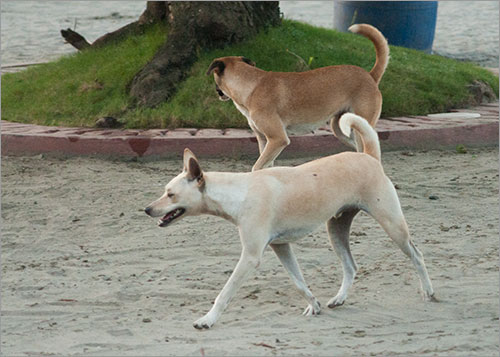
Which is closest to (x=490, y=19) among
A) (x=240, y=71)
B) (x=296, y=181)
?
(x=240, y=71)

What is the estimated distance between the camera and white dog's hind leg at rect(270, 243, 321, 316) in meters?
4.63

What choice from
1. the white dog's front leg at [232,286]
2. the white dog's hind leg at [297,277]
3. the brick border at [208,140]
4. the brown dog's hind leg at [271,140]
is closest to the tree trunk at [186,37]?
the brick border at [208,140]

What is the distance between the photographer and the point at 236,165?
7.78 metres

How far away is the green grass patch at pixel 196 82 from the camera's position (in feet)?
28.8

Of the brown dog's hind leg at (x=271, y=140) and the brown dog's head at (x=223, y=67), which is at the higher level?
the brown dog's head at (x=223, y=67)

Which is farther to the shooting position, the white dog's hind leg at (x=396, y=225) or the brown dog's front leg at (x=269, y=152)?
the brown dog's front leg at (x=269, y=152)

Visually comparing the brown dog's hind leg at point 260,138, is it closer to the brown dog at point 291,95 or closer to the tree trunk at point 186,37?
the brown dog at point 291,95

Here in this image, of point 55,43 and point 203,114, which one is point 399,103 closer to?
point 203,114

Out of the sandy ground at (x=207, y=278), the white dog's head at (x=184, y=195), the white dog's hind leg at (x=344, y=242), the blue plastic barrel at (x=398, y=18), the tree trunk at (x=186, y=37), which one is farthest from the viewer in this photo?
the blue plastic barrel at (x=398, y=18)

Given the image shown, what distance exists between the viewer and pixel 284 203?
178 inches

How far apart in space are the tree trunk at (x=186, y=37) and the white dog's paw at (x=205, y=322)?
4.81 metres

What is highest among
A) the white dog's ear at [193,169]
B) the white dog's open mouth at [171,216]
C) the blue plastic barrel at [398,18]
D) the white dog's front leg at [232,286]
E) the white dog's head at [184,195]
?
the white dog's ear at [193,169]

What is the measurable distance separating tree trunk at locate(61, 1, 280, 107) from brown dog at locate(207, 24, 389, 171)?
6.74ft

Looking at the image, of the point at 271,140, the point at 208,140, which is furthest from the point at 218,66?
the point at 208,140
